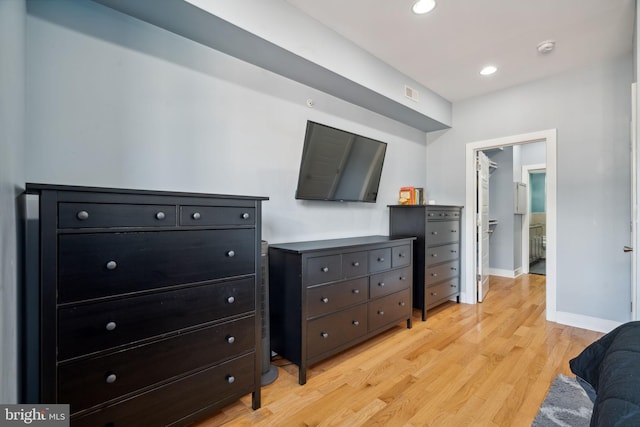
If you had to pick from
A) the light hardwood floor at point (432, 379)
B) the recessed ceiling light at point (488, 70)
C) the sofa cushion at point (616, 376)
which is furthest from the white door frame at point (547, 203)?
the sofa cushion at point (616, 376)

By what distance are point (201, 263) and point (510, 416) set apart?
1899mm

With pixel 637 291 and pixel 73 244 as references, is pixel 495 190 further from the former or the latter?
pixel 73 244

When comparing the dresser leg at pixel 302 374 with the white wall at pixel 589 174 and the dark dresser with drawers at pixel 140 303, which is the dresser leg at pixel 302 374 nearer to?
the dark dresser with drawers at pixel 140 303

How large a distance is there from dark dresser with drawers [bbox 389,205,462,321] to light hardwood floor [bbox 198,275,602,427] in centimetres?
34

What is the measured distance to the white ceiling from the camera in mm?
2088

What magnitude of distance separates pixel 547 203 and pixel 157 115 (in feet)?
12.1

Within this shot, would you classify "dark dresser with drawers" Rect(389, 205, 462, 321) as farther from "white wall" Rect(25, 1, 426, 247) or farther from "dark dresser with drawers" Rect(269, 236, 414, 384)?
→ "white wall" Rect(25, 1, 426, 247)

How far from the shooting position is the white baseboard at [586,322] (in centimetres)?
282

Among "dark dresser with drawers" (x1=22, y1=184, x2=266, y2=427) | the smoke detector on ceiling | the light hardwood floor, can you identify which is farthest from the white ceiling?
the light hardwood floor

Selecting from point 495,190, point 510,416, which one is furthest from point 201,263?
point 495,190

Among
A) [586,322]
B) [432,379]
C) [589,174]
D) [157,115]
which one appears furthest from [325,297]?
[589,174]

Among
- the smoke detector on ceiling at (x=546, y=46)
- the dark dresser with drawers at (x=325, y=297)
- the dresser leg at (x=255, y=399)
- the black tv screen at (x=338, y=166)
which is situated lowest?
the dresser leg at (x=255, y=399)

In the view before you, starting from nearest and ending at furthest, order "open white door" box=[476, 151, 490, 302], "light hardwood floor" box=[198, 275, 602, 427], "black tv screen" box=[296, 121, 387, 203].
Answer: "light hardwood floor" box=[198, 275, 602, 427] < "black tv screen" box=[296, 121, 387, 203] < "open white door" box=[476, 151, 490, 302]

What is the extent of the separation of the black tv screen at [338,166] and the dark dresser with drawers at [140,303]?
90 centimetres
